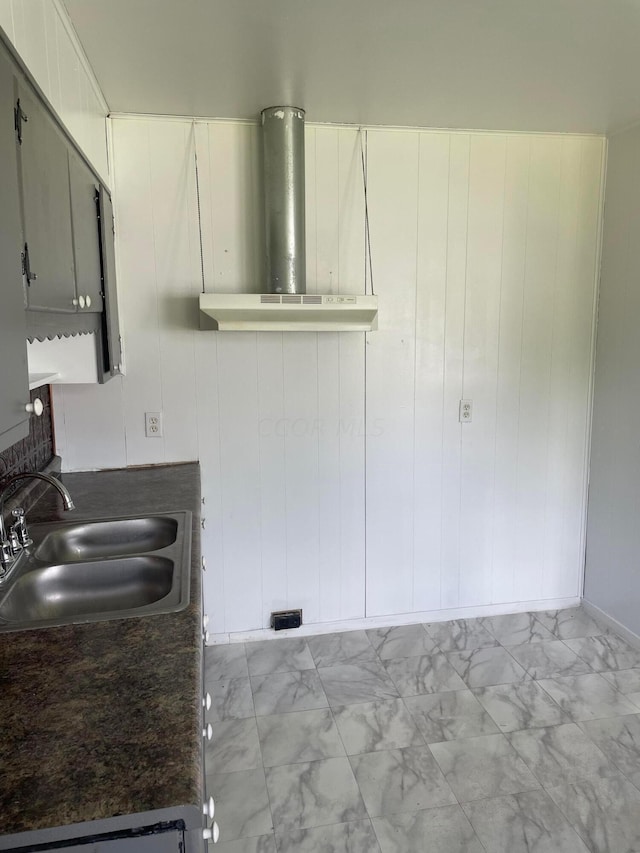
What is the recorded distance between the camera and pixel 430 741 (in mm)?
2359

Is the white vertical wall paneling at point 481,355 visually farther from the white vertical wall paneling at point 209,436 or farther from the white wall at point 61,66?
the white wall at point 61,66

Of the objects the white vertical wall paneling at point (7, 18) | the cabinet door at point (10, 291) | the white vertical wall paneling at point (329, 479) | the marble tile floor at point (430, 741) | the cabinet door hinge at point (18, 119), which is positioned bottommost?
the marble tile floor at point (430, 741)

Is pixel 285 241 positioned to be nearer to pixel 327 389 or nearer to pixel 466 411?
pixel 327 389

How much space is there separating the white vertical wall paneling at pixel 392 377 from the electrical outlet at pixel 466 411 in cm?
28

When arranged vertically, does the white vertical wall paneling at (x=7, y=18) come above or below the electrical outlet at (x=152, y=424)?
above

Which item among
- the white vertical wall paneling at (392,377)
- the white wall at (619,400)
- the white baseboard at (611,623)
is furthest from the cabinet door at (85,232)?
the white baseboard at (611,623)

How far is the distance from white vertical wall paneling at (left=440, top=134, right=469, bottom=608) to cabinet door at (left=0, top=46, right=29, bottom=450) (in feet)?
7.62

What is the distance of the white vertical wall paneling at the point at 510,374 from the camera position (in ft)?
10.1

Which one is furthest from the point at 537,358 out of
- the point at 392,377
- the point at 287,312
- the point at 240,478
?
the point at 240,478

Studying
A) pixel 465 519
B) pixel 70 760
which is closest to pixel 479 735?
pixel 465 519

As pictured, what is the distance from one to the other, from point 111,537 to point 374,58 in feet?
6.45

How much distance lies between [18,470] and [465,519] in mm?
2227

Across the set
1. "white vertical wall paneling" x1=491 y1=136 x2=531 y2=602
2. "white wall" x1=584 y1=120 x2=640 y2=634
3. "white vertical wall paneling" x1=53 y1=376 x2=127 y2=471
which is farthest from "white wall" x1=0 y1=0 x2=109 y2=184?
"white wall" x1=584 y1=120 x2=640 y2=634

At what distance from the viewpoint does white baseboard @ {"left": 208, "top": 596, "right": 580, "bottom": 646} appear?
3.13 metres
